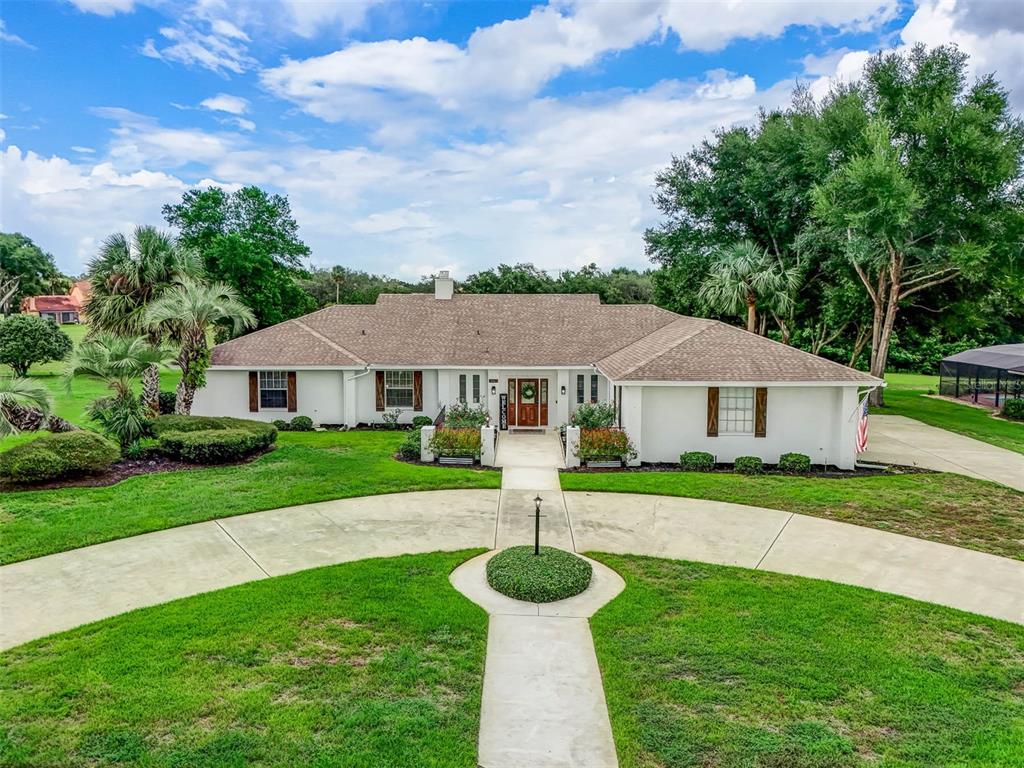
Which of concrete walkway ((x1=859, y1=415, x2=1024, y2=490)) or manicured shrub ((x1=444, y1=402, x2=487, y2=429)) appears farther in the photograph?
manicured shrub ((x1=444, y1=402, x2=487, y2=429))

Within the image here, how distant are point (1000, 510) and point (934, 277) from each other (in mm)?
17763

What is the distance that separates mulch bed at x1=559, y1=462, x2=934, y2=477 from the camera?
1559 centimetres

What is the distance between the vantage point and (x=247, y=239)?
32.0m

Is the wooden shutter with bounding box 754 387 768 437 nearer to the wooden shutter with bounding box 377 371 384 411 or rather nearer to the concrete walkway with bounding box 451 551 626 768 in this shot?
the concrete walkway with bounding box 451 551 626 768

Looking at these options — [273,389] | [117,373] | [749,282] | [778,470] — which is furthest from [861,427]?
[117,373]

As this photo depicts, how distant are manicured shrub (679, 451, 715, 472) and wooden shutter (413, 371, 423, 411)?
9.14m

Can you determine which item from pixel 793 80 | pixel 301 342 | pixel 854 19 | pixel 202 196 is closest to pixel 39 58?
pixel 301 342

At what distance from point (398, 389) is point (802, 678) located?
16.6 meters

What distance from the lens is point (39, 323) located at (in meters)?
31.1

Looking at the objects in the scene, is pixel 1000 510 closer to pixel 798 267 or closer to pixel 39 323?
pixel 798 267

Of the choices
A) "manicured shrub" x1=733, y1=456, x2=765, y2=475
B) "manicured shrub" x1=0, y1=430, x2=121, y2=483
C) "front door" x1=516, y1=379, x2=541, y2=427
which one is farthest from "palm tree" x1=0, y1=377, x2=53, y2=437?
"manicured shrub" x1=733, y1=456, x2=765, y2=475

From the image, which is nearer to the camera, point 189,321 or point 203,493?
point 203,493

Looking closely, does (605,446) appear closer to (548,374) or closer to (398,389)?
(548,374)

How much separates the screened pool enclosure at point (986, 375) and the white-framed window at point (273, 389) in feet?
91.0
